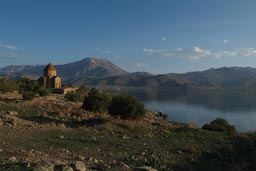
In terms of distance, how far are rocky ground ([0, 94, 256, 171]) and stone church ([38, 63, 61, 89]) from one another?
171ft

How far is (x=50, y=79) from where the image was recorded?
67.3 meters

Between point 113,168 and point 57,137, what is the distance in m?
4.80

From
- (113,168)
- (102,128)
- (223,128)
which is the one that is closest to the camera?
(113,168)

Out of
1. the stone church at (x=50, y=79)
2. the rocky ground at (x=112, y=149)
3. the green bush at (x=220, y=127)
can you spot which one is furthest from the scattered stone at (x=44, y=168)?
the stone church at (x=50, y=79)

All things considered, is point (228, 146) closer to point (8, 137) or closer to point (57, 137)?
point (57, 137)

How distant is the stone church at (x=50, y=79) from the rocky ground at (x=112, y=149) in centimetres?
5220

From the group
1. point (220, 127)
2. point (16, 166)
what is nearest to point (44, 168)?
point (16, 166)

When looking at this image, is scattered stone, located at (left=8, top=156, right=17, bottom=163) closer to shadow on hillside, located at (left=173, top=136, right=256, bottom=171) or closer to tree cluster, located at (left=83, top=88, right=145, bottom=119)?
shadow on hillside, located at (left=173, top=136, right=256, bottom=171)

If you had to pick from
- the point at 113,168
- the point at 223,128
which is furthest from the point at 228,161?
the point at 223,128

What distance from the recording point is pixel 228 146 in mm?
12484

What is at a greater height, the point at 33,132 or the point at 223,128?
the point at 33,132

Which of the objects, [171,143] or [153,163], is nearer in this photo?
[153,163]

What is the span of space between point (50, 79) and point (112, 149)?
5995cm

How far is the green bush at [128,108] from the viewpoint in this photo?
74.3ft
